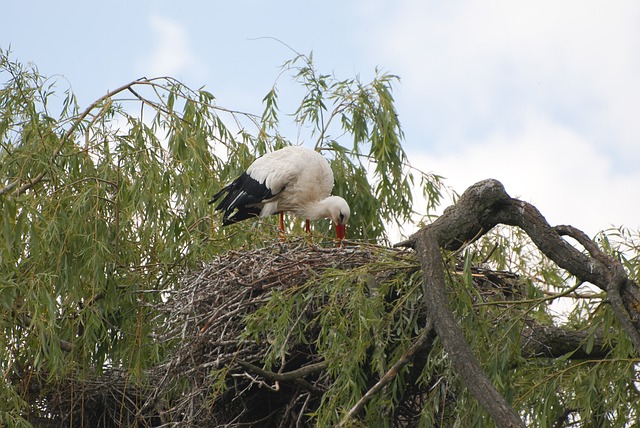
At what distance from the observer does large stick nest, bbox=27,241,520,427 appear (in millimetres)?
5555

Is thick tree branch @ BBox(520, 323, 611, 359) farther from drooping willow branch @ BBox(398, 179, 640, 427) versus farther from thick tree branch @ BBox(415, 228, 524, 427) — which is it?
thick tree branch @ BBox(415, 228, 524, 427)

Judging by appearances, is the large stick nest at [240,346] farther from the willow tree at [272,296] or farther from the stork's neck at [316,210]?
the stork's neck at [316,210]

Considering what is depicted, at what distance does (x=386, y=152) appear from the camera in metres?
8.56

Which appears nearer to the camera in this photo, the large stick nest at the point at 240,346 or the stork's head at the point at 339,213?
the large stick nest at the point at 240,346

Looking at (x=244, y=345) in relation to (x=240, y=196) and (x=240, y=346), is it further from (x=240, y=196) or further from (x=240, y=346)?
(x=240, y=196)

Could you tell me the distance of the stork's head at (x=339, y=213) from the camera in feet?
25.7

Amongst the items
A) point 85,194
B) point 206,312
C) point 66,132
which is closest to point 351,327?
point 206,312

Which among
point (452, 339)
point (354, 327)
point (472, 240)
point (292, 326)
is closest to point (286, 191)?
point (292, 326)

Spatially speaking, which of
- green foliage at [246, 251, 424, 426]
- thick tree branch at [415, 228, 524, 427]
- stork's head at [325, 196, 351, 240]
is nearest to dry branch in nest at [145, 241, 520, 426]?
green foliage at [246, 251, 424, 426]

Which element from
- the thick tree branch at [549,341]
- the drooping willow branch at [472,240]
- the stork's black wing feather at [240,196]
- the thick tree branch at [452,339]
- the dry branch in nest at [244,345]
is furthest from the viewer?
the stork's black wing feather at [240,196]

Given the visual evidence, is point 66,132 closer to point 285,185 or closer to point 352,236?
point 285,185

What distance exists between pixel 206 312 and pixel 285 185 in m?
2.28

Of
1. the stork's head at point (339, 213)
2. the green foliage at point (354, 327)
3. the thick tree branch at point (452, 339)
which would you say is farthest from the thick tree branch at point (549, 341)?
the stork's head at point (339, 213)

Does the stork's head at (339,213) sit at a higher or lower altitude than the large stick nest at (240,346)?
higher
